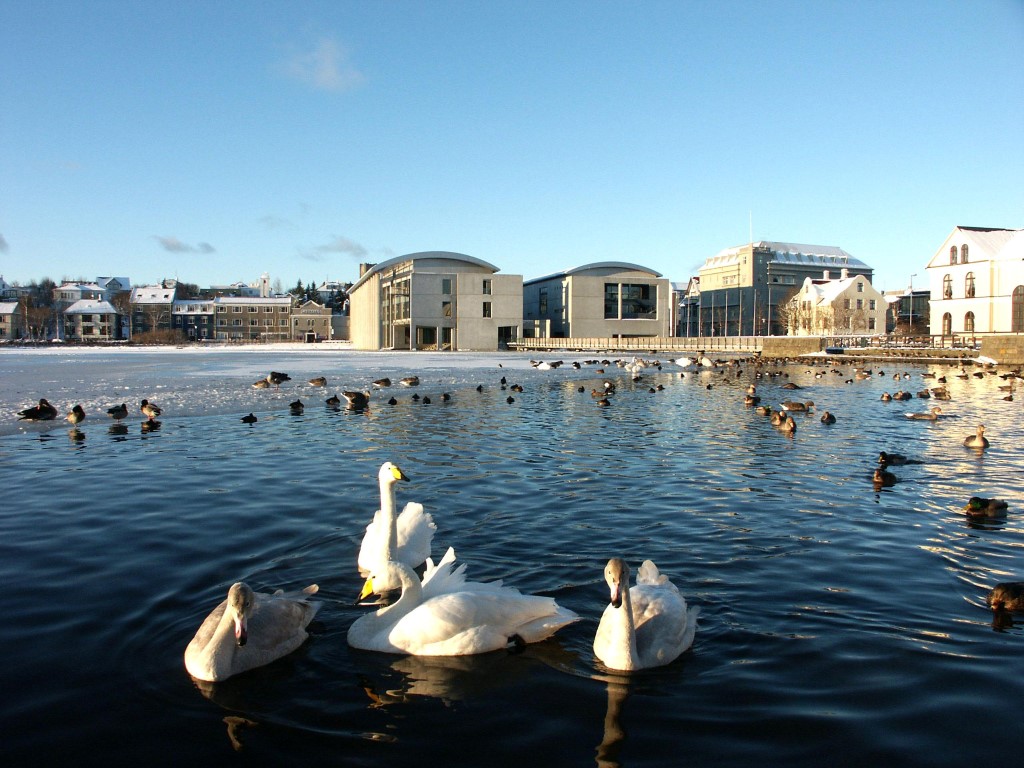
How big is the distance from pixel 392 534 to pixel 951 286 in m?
78.3

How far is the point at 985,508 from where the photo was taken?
929cm

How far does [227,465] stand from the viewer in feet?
42.7

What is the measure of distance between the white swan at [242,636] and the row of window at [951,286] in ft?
256

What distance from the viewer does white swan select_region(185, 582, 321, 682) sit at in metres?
5.18

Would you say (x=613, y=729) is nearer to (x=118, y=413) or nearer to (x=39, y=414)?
(x=118, y=413)

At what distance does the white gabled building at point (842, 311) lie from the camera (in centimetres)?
9194

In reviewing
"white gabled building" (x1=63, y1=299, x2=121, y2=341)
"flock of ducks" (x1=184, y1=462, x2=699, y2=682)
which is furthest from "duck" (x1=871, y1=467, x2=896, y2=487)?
"white gabled building" (x1=63, y1=299, x2=121, y2=341)

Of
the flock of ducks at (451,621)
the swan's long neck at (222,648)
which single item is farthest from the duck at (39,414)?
the swan's long neck at (222,648)

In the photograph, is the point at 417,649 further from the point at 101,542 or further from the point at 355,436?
the point at 355,436

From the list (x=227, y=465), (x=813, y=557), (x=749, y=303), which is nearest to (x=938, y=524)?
(x=813, y=557)

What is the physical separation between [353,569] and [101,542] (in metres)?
3.17

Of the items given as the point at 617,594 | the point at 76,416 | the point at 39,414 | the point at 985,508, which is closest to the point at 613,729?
the point at 617,594

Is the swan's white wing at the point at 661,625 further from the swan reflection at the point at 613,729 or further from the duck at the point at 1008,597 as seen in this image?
the duck at the point at 1008,597

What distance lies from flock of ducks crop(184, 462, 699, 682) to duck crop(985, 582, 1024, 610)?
2.65 m
